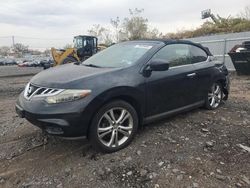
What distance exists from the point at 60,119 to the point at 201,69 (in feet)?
9.88

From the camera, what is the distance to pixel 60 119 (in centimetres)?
346

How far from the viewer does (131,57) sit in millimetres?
4504

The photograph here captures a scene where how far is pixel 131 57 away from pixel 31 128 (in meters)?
2.20

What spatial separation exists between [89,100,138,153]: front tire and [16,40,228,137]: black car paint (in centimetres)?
11

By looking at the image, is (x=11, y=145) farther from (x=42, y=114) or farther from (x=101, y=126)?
(x=101, y=126)

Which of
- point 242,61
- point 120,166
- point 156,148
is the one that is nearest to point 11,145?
point 120,166

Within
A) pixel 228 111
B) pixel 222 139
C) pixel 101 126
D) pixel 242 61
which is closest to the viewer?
pixel 101 126

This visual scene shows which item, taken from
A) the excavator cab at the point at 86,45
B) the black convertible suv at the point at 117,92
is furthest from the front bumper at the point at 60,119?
the excavator cab at the point at 86,45

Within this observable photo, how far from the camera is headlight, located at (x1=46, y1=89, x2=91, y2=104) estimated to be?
3.50 m

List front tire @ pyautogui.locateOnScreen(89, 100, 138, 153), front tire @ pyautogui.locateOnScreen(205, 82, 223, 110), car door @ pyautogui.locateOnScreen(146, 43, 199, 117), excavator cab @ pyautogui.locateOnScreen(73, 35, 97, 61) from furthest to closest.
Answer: excavator cab @ pyautogui.locateOnScreen(73, 35, 97, 61)
front tire @ pyautogui.locateOnScreen(205, 82, 223, 110)
car door @ pyautogui.locateOnScreen(146, 43, 199, 117)
front tire @ pyautogui.locateOnScreen(89, 100, 138, 153)

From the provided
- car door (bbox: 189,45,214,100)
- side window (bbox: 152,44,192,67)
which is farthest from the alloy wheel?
car door (bbox: 189,45,214,100)

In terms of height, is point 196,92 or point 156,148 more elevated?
point 196,92

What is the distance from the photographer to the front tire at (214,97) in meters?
5.69

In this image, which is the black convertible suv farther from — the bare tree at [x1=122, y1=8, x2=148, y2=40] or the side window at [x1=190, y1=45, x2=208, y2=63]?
the bare tree at [x1=122, y1=8, x2=148, y2=40]
